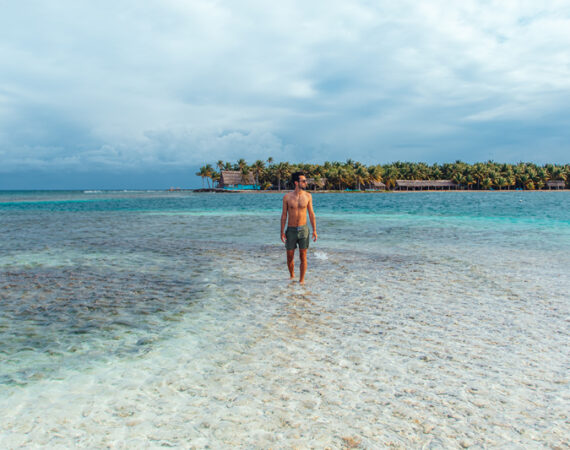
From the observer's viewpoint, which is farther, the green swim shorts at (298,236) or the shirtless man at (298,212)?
the green swim shorts at (298,236)

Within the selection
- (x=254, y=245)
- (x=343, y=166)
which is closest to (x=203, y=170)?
(x=343, y=166)

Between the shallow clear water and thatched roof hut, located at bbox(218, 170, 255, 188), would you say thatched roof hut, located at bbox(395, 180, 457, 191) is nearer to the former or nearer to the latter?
thatched roof hut, located at bbox(218, 170, 255, 188)

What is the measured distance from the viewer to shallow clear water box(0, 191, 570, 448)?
3.27 m

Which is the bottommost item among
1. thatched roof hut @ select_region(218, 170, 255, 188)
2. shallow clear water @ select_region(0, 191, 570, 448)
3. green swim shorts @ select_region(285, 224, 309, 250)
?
shallow clear water @ select_region(0, 191, 570, 448)

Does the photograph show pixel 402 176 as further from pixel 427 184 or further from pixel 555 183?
pixel 555 183

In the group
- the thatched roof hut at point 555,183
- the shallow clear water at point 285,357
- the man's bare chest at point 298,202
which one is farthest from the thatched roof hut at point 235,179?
the man's bare chest at point 298,202

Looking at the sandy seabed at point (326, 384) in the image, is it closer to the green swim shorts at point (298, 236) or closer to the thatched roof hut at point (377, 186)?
the green swim shorts at point (298, 236)

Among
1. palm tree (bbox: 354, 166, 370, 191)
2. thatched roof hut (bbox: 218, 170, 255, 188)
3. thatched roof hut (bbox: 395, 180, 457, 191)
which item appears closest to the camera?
palm tree (bbox: 354, 166, 370, 191)

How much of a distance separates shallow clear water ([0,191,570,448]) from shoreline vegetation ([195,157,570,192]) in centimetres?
11346

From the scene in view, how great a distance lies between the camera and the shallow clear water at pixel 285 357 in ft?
10.7

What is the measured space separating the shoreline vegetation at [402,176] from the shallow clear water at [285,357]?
372 ft

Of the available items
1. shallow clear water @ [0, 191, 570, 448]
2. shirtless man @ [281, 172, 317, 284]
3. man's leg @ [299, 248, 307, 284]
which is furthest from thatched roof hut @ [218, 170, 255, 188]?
shirtless man @ [281, 172, 317, 284]

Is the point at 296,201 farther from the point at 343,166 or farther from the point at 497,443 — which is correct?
the point at 343,166

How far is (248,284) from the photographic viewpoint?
8.61 m
